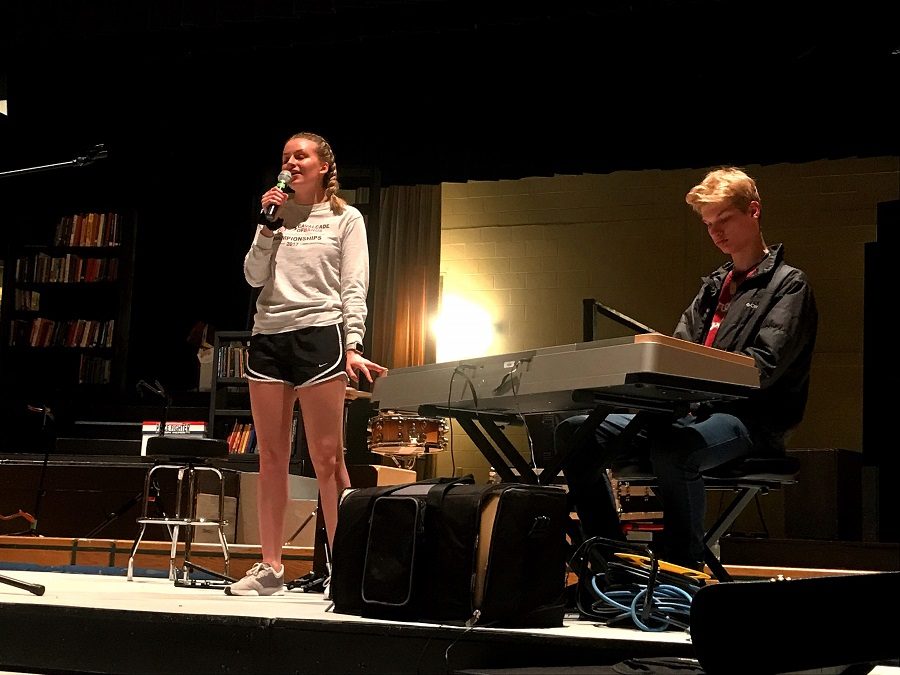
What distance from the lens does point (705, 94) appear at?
19.1 ft

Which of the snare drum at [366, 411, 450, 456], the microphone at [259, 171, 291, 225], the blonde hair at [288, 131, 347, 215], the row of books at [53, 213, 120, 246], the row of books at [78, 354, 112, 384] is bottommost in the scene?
the snare drum at [366, 411, 450, 456]

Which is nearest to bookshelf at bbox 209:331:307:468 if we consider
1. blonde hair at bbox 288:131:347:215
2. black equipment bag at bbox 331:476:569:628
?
blonde hair at bbox 288:131:347:215

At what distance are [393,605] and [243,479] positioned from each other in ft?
12.6

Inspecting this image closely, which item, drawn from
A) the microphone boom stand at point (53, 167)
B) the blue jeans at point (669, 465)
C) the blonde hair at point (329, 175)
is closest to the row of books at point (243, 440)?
the microphone boom stand at point (53, 167)

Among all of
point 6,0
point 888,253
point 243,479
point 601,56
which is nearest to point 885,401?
point 888,253

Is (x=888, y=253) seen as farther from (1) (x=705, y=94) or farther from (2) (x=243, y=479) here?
(2) (x=243, y=479)

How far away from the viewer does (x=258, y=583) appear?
2.92 meters

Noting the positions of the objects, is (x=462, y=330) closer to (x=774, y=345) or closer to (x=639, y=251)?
(x=639, y=251)

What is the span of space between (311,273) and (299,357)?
252mm

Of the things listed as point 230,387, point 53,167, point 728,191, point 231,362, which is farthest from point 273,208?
point 230,387

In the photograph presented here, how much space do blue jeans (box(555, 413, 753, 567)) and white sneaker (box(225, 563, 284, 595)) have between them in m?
0.94

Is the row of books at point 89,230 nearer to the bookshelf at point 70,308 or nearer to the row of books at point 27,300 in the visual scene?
the bookshelf at point 70,308

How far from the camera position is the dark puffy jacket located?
2.46 metres

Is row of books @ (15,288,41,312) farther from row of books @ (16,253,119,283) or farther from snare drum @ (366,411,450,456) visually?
snare drum @ (366,411,450,456)
